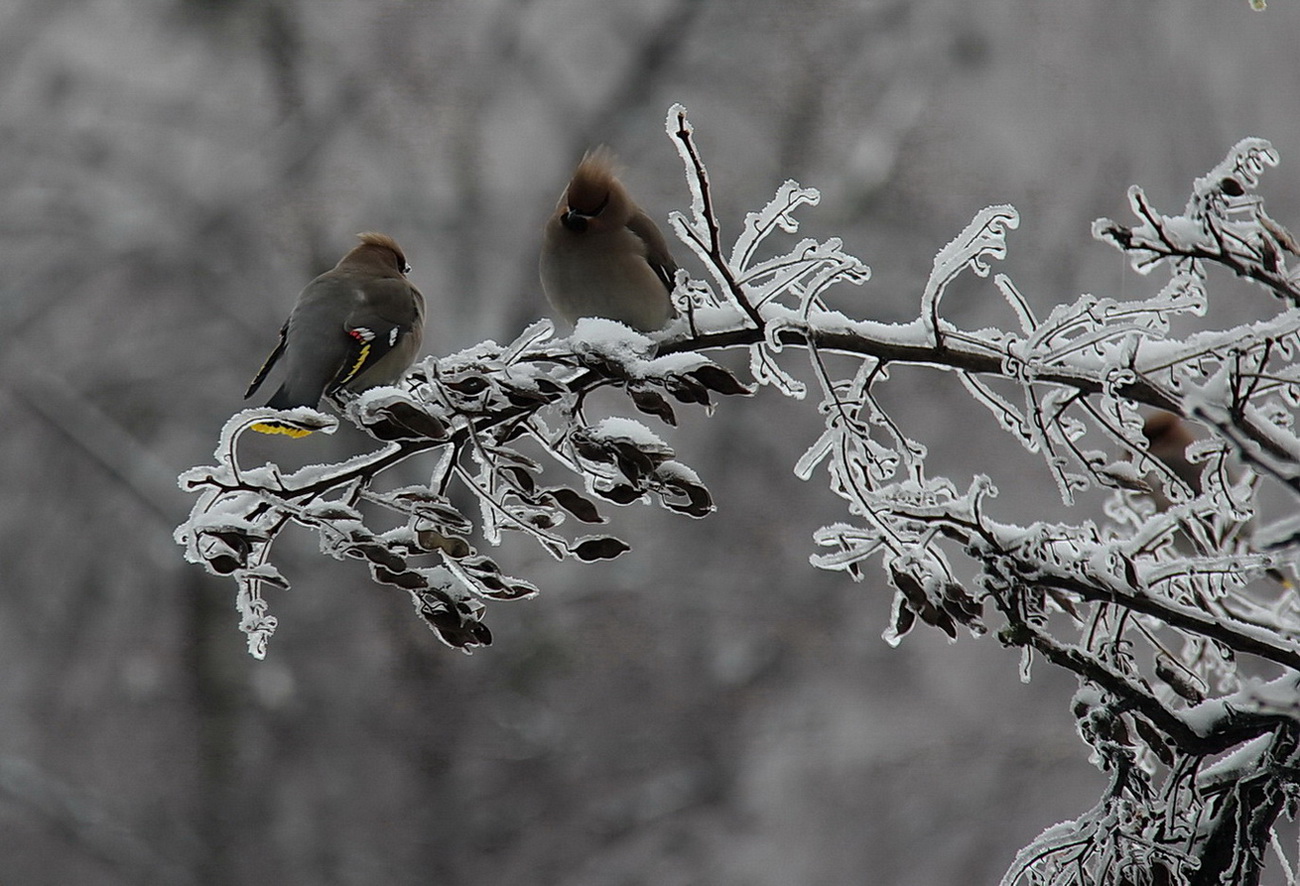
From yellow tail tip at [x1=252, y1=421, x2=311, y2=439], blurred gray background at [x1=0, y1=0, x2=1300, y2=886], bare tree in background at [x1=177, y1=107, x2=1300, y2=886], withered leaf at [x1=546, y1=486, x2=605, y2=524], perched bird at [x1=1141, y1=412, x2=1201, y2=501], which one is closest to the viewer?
bare tree in background at [x1=177, y1=107, x2=1300, y2=886]

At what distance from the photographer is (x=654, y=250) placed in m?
3.05

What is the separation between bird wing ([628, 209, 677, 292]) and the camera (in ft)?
9.93

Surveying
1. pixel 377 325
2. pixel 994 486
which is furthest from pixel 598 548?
pixel 377 325

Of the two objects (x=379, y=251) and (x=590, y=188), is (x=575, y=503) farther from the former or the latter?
(x=379, y=251)

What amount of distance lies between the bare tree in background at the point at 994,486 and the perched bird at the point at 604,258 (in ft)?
3.08

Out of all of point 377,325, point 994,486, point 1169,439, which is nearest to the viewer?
point 994,486

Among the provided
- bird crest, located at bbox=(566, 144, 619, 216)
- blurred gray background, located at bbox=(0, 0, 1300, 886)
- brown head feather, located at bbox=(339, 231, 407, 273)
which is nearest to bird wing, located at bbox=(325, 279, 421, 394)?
brown head feather, located at bbox=(339, 231, 407, 273)

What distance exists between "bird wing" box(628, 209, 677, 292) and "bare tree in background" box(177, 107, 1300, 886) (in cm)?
107

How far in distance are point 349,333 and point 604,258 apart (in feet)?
1.84

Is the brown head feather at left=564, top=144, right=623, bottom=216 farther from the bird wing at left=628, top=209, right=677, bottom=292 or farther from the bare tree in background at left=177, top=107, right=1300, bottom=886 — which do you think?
the bare tree in background at left=177, top=107, right=1300, bottom=886

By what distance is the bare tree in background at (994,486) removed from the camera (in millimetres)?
1541

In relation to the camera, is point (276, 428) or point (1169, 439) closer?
point (276, 428)

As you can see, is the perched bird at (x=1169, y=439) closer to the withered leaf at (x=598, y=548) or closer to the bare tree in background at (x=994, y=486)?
the bare tree in background at (x=994, y=486)

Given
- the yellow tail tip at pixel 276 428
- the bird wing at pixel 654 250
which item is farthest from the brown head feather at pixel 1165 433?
the yellow tail tip at pixel 276 428
